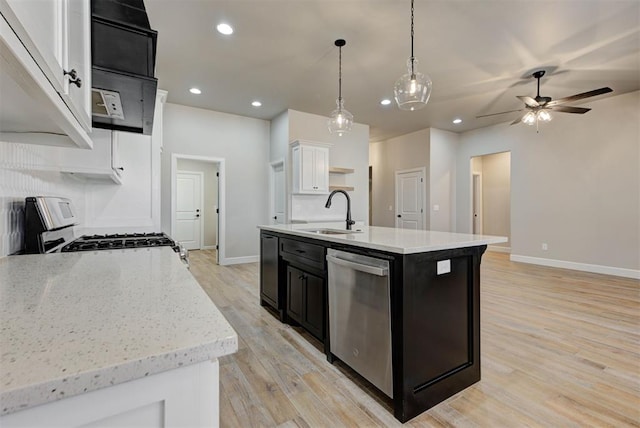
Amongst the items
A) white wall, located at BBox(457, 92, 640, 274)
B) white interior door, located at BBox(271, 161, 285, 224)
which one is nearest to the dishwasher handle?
white interior door, located at BBox(271, 161, 285, 224)

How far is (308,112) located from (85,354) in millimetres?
5585

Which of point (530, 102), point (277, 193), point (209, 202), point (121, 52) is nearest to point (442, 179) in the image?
point (530, 102)

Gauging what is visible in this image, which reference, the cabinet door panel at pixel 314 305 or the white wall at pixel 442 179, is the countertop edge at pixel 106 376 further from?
the white wall at pixel 442 179

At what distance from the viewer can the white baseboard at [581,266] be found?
4.61 meters

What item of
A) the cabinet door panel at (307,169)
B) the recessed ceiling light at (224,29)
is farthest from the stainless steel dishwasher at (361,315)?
the cabinet door panel at (307,169)

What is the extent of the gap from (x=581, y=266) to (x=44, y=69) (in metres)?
6.89

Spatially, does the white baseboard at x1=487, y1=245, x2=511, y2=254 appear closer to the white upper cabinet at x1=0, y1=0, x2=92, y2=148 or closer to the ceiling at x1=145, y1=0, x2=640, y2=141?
the ceiling at x1=145, y1=0, x2=640, y2=141

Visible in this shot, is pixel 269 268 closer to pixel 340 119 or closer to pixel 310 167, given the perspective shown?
pixel 340 119

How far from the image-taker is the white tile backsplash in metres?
1.24

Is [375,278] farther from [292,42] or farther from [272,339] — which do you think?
[292,42]

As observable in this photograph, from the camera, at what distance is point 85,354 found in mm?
450

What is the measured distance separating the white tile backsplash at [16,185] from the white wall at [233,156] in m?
3.74

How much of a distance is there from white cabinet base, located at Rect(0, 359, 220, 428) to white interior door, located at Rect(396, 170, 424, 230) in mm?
6781

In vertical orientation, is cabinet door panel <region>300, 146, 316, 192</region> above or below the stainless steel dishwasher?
above
